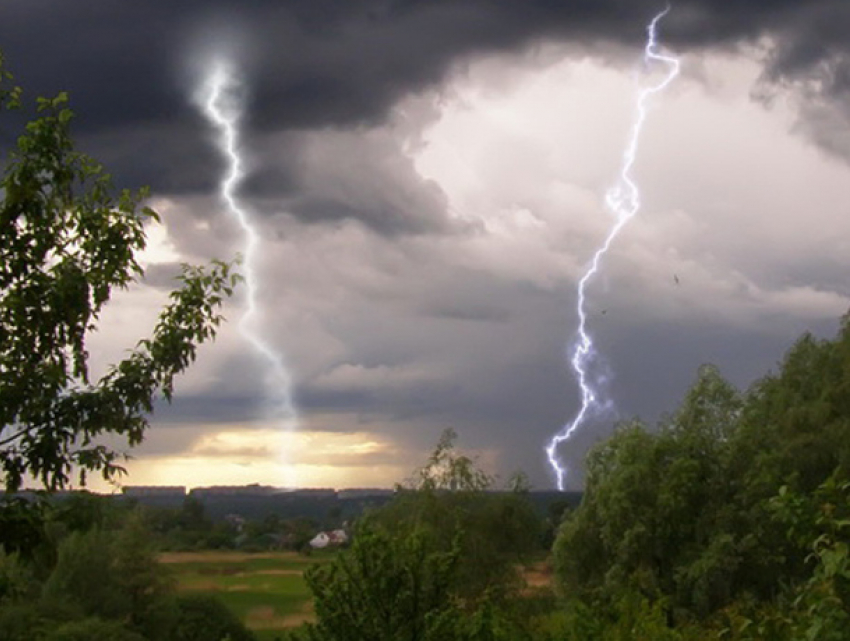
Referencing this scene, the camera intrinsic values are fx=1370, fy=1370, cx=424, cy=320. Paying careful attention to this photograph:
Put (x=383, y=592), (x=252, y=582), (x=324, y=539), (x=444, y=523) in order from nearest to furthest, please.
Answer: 1. (x=383, y=592)
2. (x=444, y=523)
3. (x=252, y=582)
4. (x=324, y=539)

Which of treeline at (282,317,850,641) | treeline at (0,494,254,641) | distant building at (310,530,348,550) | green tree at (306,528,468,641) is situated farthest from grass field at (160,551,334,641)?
green tree at (306,528,468,641)

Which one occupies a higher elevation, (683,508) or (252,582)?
(683,508)

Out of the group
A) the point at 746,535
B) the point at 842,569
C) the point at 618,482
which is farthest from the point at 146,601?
the point at 842,569

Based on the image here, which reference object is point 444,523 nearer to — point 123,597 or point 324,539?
point 123,597

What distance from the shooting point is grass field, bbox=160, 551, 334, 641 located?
70312 mm

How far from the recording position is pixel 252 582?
276 feet

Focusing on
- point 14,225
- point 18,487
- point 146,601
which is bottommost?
point 146,601

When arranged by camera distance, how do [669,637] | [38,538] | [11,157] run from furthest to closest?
[669,637]
[11,157]
[38,538]

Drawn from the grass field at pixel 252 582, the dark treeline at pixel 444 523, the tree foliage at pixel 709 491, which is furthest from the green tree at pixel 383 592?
the grass field at pixel 252 582

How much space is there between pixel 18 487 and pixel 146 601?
53.5 meters

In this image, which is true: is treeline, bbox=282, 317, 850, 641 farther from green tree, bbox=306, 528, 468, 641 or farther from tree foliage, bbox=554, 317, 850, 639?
green tree, bbox=306, 528, 468, 641

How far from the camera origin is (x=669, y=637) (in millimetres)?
22328

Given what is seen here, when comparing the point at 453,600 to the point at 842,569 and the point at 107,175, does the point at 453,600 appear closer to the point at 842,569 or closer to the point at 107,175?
the point at 107,175

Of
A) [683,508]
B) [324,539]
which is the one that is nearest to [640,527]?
[683,508]
